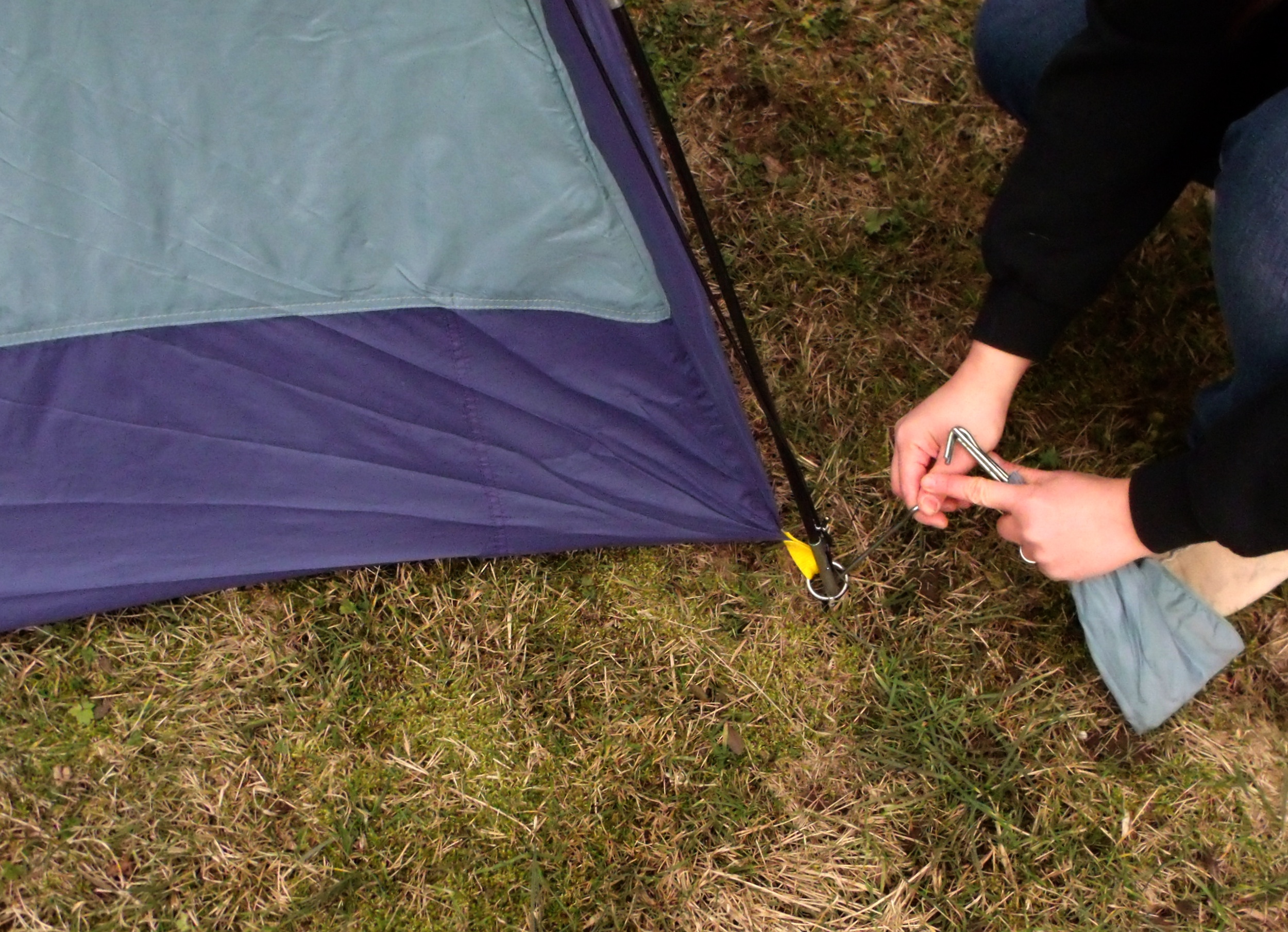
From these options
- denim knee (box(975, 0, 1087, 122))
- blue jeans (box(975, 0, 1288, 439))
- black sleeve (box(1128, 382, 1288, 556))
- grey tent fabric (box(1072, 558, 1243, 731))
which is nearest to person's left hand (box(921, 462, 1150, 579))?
black sleeve (box(1128, 382, 1288, 556))

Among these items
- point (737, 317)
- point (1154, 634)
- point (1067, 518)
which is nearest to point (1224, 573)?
point (1154, 634)

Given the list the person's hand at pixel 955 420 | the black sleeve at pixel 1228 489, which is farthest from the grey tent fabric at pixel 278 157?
the black sleeve at pixel 1228 489

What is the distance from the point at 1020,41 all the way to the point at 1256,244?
40 cm

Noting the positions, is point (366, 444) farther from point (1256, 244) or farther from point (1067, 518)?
point (1256, 244)

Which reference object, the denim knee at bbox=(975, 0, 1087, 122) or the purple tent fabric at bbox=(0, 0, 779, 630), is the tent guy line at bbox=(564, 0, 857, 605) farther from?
the denim knee at bbox=(975, 0, 1087, 122)

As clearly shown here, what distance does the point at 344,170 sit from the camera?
1.05 meters

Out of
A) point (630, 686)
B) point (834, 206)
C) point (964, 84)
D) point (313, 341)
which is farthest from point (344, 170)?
point (964, 84)

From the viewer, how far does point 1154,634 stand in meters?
1.23

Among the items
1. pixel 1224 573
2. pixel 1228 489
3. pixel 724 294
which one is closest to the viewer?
pixel 1228 489

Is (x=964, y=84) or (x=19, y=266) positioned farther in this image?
(x=964, y=84)

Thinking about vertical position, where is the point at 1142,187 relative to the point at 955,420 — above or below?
above

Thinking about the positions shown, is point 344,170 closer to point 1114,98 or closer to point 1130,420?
point 1114,98

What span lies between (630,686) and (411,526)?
36cm

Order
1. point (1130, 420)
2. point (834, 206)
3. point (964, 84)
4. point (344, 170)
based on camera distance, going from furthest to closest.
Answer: point (964, 84) → point (834, 206) → point (1130, 420) → point (344, 170)
